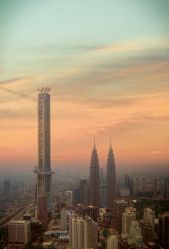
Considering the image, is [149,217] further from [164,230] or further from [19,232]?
[19,232]

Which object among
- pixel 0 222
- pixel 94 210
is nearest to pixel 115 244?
pixel 94 210

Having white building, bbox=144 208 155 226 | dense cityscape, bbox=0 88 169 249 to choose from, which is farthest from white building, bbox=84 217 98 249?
white building, bbox=144 208 155 226

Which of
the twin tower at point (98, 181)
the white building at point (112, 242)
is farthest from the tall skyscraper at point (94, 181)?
the white building at point (112, 242)

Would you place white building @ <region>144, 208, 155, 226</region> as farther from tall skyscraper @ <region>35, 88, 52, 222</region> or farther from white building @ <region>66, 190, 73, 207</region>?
tall skyscraper @ <region>35, 88, 52, 222</region>

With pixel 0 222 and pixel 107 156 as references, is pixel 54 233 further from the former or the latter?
pixel 107 156

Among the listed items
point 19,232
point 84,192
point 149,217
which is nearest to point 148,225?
point 149,217

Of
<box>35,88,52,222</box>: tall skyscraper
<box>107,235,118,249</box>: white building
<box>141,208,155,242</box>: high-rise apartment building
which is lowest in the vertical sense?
<box>107,235,118,249</box>: white building

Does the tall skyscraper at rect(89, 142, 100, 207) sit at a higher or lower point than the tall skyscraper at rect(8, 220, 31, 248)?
higher

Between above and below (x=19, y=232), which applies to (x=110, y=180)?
above
